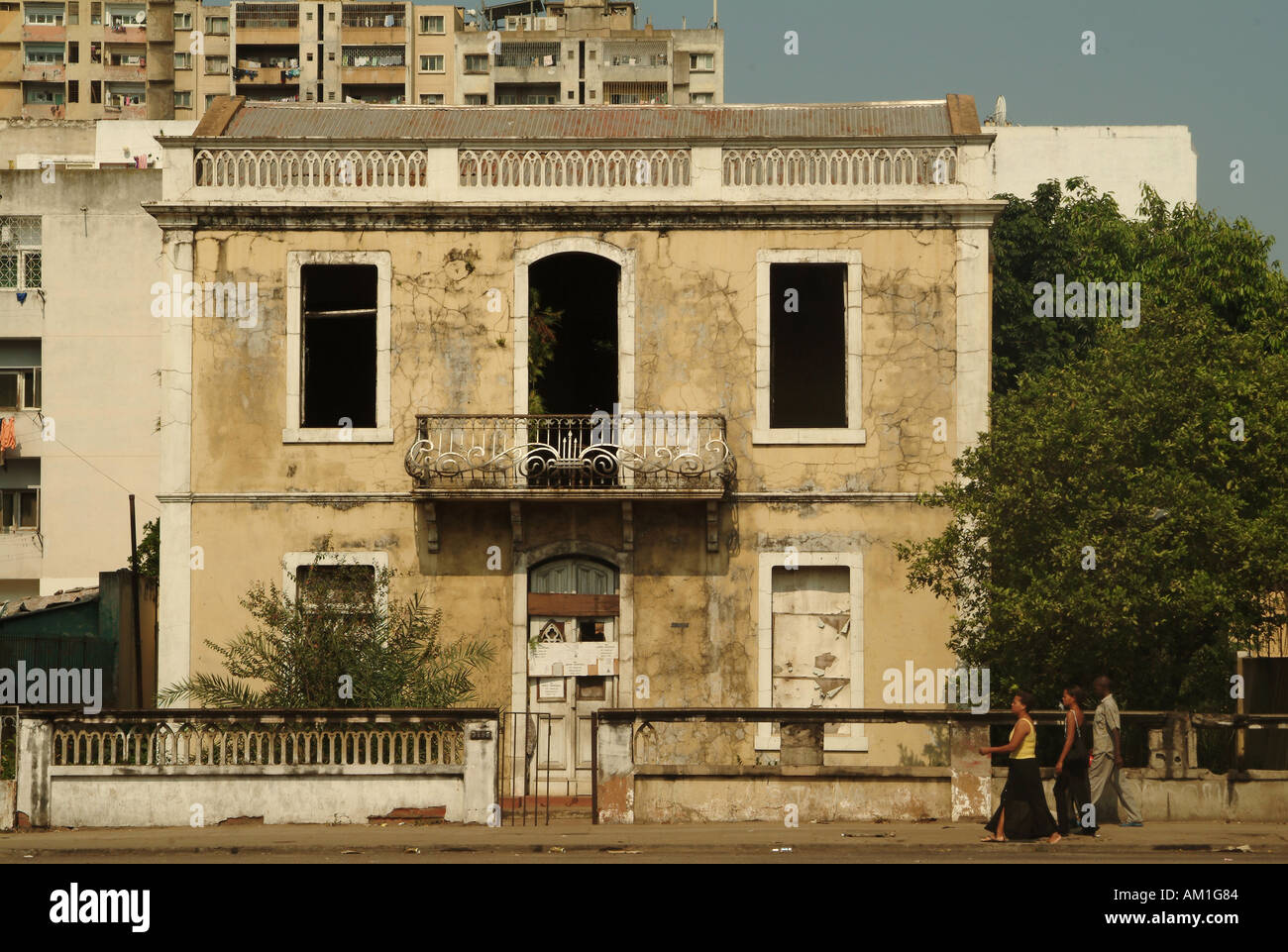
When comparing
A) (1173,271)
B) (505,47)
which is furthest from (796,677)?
(505,47)

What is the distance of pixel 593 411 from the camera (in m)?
24.2

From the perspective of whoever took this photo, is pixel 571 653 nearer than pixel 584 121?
Yes

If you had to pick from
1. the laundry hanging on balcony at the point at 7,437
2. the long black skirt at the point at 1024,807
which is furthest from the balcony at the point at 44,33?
the long black skirt at the point at 1024,807

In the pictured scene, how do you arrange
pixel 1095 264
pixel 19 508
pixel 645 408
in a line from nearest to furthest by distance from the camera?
pixel 645 408
pixel 1095 264
pixel 19 508

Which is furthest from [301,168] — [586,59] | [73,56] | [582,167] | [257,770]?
[73,56]

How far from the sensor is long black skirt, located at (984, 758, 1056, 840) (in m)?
17.6

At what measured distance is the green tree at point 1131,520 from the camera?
66.4 ft

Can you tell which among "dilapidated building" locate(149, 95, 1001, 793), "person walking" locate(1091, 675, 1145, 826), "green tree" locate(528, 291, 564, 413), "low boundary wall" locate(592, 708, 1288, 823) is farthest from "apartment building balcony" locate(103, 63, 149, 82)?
"person walking" locate(1091, 675, 1145, 826)

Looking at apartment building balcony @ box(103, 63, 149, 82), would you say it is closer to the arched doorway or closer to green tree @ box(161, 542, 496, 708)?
green tree @ box(161, 542, 496, 708)

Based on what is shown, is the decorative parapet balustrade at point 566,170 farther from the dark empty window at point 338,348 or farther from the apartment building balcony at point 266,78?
the apartment building balcony at point 266,78

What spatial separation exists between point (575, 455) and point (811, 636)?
13.1ft

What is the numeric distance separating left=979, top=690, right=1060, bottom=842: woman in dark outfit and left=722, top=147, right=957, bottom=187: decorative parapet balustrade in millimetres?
8864

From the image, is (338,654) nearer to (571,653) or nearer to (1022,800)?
(571,653)

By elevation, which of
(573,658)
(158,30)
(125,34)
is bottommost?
(573,658)
